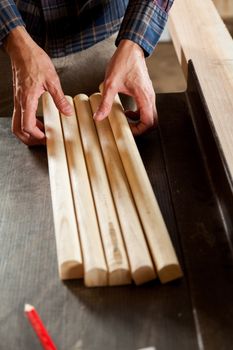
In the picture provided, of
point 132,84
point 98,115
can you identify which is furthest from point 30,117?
point 132,84

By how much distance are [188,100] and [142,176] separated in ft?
1.37

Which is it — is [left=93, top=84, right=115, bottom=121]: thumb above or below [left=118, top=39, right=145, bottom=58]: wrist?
below

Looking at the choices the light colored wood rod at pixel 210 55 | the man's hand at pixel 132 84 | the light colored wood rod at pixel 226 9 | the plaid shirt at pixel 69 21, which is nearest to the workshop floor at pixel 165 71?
the light colored wood rod at pixel 226 9

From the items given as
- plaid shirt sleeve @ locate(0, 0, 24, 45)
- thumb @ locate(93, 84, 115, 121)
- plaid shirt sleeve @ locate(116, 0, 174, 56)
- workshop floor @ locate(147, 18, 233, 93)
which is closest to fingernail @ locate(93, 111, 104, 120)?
thumb @ locate(93, 84, 115, 121)

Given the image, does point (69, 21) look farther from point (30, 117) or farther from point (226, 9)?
point (226, 9)

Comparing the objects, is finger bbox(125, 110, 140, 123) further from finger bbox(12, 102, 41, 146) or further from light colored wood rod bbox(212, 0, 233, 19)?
light colored wood rod bbox(212, 0, 233, 19)

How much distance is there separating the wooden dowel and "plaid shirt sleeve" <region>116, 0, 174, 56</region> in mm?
249

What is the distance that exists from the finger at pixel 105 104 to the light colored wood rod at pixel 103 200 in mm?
39

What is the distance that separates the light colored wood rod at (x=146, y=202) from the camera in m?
0.81

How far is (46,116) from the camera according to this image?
1215 mm

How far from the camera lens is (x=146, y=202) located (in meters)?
0.93

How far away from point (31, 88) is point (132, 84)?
0.25 metres

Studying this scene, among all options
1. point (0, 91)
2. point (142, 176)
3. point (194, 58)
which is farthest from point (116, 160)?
point (0, 91)

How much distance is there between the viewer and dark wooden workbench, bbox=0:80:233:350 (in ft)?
2.46
